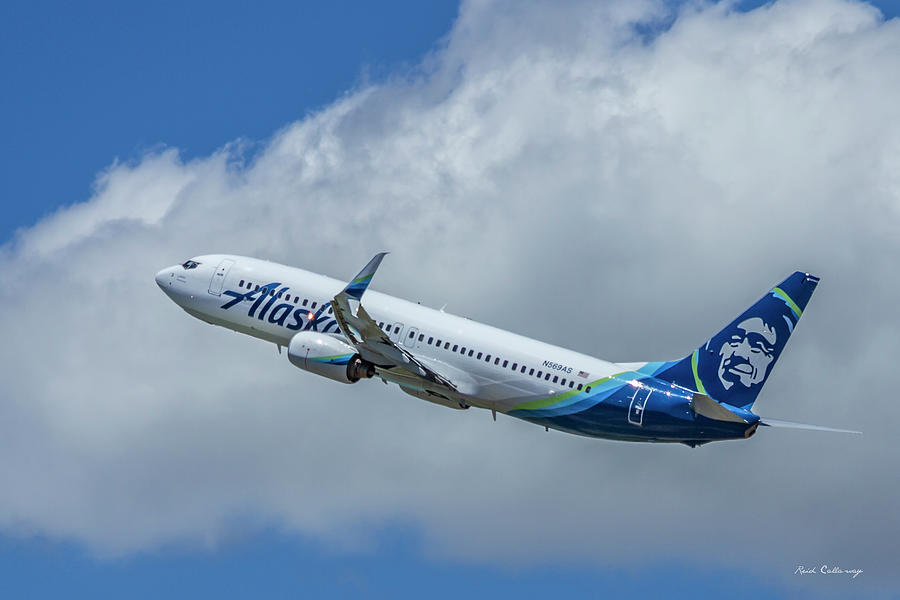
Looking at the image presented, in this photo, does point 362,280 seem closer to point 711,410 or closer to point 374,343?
point 374,343

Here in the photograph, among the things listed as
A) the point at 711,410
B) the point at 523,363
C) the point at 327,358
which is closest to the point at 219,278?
the point at 327,358

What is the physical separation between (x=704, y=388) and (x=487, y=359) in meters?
9.87

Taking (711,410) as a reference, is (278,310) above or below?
above

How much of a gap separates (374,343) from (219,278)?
1217 centimetres

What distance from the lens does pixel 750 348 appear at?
72.1 metres

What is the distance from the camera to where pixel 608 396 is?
72.8m

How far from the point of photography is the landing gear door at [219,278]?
3243 inches

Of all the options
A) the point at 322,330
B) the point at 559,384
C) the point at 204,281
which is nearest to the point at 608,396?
the point at 559,384

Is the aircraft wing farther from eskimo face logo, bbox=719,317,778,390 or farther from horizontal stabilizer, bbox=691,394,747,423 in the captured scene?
eskimo face logo, bbox=719,317,778,390

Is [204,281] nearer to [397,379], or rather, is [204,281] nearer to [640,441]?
[397,379]

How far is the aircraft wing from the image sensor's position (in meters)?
72.3

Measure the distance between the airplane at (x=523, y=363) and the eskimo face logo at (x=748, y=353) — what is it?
0.04m

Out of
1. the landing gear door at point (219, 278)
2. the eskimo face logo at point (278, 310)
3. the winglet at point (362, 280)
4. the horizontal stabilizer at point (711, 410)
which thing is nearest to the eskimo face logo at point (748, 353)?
the horizontal stabilizer at point (711, 410)

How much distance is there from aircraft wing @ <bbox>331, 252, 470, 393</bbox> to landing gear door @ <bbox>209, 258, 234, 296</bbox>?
9.17 m
